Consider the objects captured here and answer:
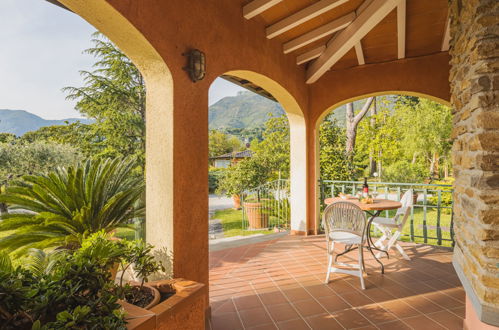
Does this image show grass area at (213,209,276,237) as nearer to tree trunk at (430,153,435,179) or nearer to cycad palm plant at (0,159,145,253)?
cycad palm plant at (0,159,145,253)

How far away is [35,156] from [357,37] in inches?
324

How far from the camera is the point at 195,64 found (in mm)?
2188

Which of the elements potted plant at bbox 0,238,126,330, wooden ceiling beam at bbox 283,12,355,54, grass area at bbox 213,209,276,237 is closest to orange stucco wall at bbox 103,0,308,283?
potted plant at bbox 0,238,126,330

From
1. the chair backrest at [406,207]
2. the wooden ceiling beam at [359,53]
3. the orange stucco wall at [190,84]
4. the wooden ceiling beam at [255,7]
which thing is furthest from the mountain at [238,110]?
the orange stucco wall at [190,84]

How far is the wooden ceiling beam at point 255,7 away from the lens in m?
2.81

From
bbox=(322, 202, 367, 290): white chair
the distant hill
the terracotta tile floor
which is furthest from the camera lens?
the distant hill

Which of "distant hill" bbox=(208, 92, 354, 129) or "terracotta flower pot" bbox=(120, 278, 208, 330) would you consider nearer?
"terracotta flower pot" bbox=(120, 278, 208, 330)

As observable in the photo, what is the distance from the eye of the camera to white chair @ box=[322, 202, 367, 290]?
296cm

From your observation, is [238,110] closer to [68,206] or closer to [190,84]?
[190,84]

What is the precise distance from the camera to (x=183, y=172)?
2.17 meters

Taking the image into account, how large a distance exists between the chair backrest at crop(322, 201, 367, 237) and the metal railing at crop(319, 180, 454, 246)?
174 centimetres

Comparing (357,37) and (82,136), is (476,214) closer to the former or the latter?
(357,37)

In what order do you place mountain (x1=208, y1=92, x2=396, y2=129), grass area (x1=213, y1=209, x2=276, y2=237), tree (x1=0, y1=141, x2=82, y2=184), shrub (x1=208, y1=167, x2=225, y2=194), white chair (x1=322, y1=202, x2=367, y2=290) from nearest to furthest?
1. white chair (x1=322, y1=202, x2=367, y2=290)
2. grass area (x1=213, y1=209, x2=276, y2=237)
3. tree (x1=0, y1=141, x2=82, y2=184)
4. shrub (x1=208, y1=167, x2=225, y2=194)
5. mountain (x1=208, y1=92, x2=396, y2=129)

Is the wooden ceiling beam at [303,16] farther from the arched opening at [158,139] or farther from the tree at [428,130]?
the tree at [428,130]
